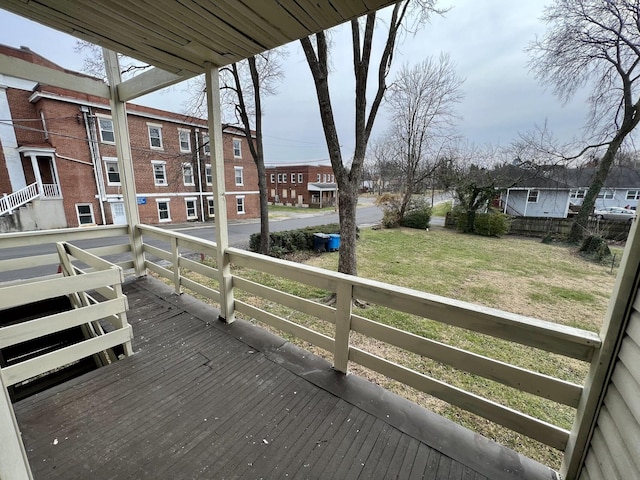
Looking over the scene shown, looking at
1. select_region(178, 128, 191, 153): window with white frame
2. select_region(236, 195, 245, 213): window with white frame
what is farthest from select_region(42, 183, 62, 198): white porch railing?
select_region(236, 195, 245, 213): window with white frame

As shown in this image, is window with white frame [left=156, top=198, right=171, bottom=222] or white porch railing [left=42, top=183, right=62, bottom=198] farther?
window with white frame [left=156, top=198, right=171, bottom=222]

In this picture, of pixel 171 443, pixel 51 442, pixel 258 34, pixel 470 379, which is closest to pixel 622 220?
pixel 470 379

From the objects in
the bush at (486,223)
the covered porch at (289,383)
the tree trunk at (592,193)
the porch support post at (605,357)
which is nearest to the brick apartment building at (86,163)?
the covered porch at (289,383)

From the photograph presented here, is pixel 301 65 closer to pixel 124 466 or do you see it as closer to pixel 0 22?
pixel 0 22

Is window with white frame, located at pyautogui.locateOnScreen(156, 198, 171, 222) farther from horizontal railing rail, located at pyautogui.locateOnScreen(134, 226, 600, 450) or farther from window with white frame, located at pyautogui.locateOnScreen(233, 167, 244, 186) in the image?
horizontal railing rail, located at pyautogui.locateOnScreen(134, 226, 600, 450)

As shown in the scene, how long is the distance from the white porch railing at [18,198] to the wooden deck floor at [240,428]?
255 inches

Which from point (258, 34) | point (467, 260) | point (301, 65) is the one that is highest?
point (301, 65)

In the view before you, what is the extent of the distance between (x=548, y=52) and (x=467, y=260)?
20.1 feet

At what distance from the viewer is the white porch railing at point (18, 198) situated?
568 cm

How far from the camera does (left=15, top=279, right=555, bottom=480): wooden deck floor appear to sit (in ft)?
4.82

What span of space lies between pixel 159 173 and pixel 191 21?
13.2 m

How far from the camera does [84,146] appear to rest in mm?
10656

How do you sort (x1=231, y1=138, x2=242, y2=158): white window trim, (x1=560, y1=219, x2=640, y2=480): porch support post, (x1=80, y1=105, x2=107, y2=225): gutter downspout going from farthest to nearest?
(x1=231, y1=138, x2=242, y2=158): white window trim, (x1=80, y1=105, x2=107, y2=225): gutter downspout, (x1=560, y1=219, x2=640, y2=480): porch support post

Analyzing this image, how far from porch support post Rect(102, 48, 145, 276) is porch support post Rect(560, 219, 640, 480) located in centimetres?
509
